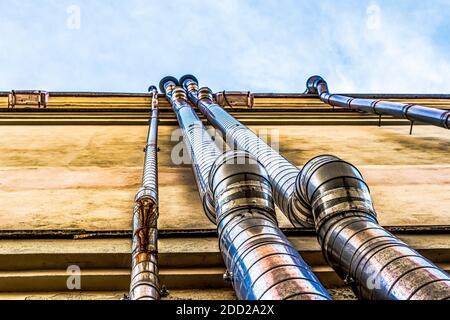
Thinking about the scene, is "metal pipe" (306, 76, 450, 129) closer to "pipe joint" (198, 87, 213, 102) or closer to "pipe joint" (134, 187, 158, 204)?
"pipe joint" (198, 87, 213, 102)

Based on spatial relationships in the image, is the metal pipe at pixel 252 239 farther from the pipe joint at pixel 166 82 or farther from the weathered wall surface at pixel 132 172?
the pipe joint at pixel 166 82

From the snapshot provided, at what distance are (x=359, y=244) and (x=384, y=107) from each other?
1046 centimetres

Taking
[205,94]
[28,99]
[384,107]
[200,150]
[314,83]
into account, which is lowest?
[200,150]

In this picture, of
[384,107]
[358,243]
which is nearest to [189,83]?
[384,107]

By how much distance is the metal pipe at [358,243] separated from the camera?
3.22 metres

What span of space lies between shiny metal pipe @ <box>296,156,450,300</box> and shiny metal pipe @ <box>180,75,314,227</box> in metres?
0.31

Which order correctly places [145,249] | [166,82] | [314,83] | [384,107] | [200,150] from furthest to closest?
[314,83]
[166,82]
[384,107]
[200,150]
[145,249]

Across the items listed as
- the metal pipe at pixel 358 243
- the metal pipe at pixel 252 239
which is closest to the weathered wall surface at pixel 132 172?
the metal pipe at pixel 252 239

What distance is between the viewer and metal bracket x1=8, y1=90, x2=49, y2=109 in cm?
1644

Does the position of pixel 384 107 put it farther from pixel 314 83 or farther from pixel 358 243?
pixel 358 243

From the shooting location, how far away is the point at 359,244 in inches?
152

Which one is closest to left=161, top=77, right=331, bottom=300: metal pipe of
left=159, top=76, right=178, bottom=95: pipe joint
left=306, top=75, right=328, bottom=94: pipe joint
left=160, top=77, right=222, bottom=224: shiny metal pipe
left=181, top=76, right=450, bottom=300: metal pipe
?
left=160, top=77, right=222, bottom=224: shiny metal pipe

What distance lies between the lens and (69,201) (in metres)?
6.97

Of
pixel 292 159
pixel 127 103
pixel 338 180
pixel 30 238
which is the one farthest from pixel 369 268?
pixel 127 103
